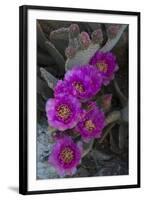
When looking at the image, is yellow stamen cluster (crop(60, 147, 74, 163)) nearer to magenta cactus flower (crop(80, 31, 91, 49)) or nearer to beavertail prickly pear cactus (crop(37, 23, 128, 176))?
beavertail prickly pear cactus (crop(37, 23, 128, 176))

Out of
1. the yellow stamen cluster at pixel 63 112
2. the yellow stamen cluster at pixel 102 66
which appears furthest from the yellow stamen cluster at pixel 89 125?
the yellow stamen cluster at pixel 102 66

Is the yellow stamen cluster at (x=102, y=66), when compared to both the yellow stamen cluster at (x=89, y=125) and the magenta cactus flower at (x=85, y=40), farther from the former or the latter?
the yellow stamen cluster at (x=89, y=125)

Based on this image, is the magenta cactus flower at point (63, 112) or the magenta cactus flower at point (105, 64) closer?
the magenta cactus flower at point (63, 112)

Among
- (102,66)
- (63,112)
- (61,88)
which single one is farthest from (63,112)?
(102,66)

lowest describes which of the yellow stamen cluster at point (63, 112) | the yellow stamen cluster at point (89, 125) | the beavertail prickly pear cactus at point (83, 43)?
the yellow stamen cluster at point (89, 125)

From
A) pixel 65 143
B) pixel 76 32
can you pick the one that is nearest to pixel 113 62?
pixel 76 32

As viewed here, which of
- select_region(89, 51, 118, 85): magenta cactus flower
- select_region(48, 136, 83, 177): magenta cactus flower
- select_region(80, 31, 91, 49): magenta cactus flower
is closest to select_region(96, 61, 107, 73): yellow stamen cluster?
select_region(89, 51, 118, 85): magenta cactus flower

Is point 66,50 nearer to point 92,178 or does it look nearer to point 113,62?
point 113,62
